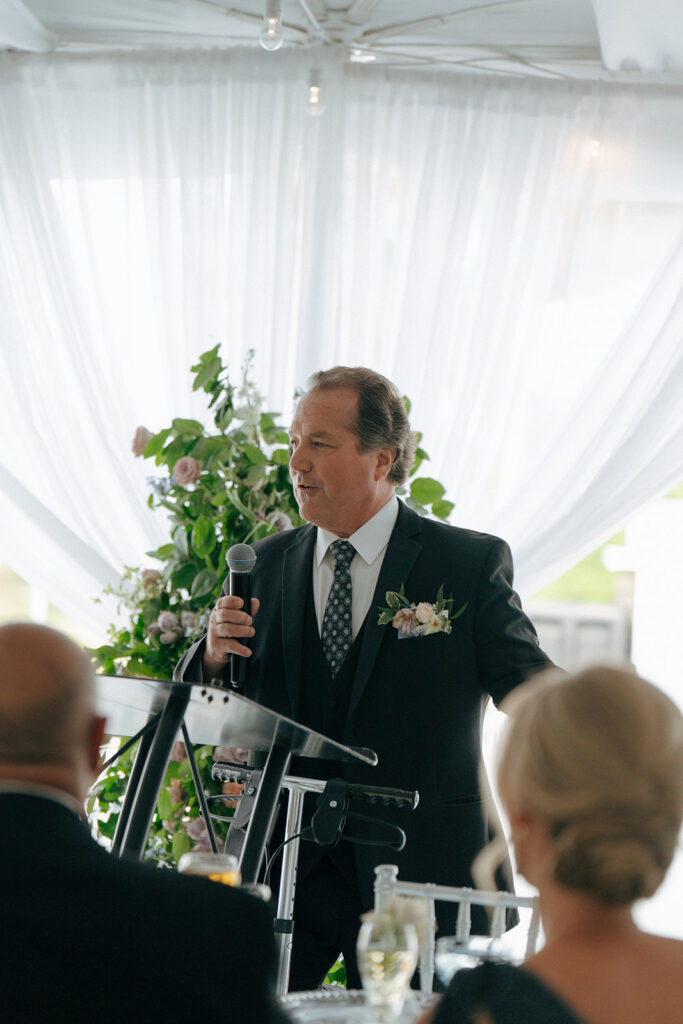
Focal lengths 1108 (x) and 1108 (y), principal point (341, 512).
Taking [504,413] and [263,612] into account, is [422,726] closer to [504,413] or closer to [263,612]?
[263,612]

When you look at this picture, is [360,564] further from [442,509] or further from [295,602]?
[442,509]

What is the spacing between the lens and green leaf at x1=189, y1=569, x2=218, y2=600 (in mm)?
3135

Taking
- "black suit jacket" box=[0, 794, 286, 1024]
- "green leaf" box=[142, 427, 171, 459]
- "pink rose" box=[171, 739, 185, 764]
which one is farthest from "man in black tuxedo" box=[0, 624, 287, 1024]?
"green leaf" box=[142, 427, 171, 459]

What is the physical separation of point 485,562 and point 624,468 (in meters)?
1.29

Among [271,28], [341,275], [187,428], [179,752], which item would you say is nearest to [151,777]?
[179,752]

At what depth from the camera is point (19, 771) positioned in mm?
1124

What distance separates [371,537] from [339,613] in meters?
0.20

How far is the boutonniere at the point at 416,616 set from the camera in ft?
7.80

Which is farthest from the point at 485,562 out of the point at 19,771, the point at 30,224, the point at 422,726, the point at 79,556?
the point at 30,224

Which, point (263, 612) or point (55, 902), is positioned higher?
point (263, 612)

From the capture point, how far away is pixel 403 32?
11.6ft

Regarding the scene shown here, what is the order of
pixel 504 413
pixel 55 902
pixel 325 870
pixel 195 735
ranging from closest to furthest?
pixel 55 902, pixel 195 735, pixel 325 870, pixel 504 413

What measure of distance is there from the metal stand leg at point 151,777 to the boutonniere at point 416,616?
2.82 feet

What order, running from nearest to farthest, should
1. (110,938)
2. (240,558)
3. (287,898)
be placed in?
(110,938)
(287,898)
(240,558)
